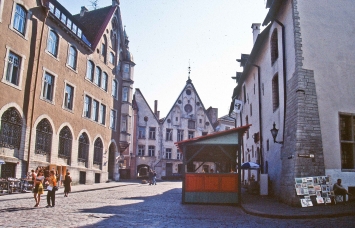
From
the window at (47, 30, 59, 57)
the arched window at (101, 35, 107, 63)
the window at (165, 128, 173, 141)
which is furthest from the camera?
the window at (165, 128, 173, 141)

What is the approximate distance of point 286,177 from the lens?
14289mm

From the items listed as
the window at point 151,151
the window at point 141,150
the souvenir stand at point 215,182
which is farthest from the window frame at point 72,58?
the window at point 151,151

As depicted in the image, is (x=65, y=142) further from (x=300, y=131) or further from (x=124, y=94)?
(x=300, y=131)

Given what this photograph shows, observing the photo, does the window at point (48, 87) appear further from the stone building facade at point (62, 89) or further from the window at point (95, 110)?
the window at point (95, 110)

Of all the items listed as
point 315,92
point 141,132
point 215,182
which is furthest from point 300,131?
point 141,132

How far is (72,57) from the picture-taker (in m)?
27.9

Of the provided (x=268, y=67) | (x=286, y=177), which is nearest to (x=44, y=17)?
(x=268, y=67)

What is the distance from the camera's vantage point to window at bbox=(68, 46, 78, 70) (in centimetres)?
2744

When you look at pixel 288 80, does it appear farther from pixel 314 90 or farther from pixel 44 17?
pixel 44 17

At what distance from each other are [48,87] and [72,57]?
441cm

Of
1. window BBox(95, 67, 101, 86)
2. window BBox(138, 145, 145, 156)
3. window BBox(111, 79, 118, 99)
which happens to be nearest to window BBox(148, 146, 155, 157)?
window BBox(138, 145, 145, 156)

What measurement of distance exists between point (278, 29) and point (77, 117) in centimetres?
1821

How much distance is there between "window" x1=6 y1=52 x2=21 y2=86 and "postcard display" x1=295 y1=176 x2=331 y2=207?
1701 centimetres

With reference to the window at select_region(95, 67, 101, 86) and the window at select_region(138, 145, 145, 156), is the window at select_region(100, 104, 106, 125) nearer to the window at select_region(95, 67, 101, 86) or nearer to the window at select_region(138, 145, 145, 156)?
the window at select_region(95, 67, 101, 86)
